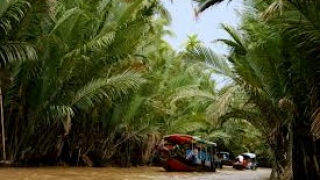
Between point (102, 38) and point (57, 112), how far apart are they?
8.71 ft

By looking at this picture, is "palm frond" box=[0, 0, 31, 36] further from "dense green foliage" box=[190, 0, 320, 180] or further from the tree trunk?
the tree trunk

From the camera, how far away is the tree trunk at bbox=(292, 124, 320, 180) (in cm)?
1077

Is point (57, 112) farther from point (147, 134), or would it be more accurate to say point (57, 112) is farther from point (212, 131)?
point (212, 131)

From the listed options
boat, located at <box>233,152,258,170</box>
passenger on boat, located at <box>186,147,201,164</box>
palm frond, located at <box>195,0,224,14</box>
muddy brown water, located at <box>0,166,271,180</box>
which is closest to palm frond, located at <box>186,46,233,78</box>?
muddy brown water, located at <box>0,166,271,180</box>

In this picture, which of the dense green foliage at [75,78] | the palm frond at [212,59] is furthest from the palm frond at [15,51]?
the palm frond at [212,59]

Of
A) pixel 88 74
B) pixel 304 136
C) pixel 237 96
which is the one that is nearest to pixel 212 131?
pixel 88 74

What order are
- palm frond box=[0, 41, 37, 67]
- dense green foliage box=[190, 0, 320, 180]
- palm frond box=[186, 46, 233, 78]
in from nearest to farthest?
dense green foliage box=[190, 0, 320, 180]
palm frond box=[0, 41, 37, 67]
palm frond box=[186, 46, 233, 78]

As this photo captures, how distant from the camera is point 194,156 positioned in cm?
2189

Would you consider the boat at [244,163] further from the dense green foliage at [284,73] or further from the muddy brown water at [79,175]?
the dense green foliage at [284,73]

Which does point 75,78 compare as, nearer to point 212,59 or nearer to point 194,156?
point 212,59

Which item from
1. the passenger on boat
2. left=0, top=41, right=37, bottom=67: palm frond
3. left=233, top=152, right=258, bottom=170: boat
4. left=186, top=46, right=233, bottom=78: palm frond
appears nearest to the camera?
left=0, top=41, right=37, bottom=67: palm frond

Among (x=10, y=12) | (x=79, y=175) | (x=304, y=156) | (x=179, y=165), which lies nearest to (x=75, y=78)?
(x=10, y=12)

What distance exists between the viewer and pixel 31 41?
46.2 feet

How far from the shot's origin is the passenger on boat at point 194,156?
71.1 ft
